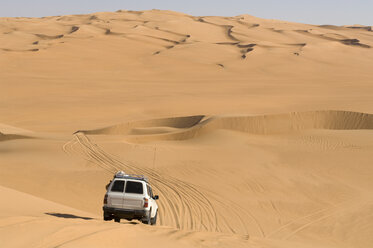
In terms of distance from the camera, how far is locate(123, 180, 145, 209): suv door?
33.7 feet

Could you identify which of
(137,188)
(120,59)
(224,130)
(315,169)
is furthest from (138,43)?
(137,188)

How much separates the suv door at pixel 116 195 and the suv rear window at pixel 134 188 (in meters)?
0.11

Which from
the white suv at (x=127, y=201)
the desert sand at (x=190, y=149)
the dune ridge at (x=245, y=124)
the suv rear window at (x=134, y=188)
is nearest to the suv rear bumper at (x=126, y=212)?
the white suv at (x=127, y=201)

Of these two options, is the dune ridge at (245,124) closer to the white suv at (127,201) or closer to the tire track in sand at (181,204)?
the tire track in sand at (181,204)

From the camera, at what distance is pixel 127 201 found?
1029cm

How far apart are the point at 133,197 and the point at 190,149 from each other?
8.82 m

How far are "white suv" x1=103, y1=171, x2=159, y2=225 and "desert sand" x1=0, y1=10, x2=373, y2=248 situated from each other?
0.85m

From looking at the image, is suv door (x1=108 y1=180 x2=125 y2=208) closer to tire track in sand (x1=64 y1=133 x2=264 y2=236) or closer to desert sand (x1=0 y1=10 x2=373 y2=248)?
desert sand (x1=0 y1=10 x2=373 y2=248)

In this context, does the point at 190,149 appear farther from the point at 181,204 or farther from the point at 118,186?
the point at 118,186

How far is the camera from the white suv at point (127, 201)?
10234 mm

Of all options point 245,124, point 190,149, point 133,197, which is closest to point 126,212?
point 133,197

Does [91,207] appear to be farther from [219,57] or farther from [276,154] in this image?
[219,57]

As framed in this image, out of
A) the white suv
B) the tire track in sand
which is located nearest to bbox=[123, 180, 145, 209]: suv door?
Result: the white suv

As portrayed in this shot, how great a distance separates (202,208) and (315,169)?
5358 millimetres
